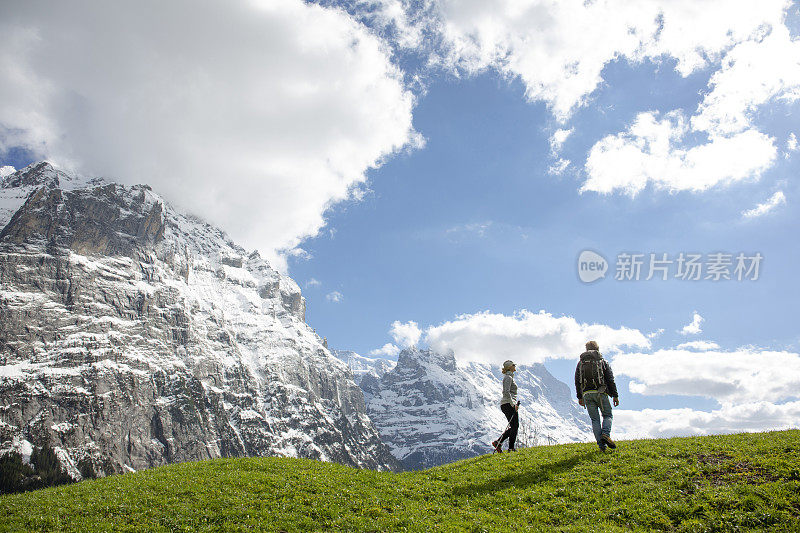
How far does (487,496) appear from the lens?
18.8 m

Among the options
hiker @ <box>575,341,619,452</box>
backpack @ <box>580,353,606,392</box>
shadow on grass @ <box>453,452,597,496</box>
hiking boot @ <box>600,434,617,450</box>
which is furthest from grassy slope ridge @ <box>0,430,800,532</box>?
backpack @ <box>580,353,606,392</box>

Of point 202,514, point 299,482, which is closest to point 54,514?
point 202,514

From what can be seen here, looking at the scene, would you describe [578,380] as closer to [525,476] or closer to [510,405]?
[510,405]

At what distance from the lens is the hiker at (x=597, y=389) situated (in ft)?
72.6

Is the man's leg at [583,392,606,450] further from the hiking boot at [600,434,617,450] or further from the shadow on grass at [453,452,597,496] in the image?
the shadow on grass at [453,452,597,496]

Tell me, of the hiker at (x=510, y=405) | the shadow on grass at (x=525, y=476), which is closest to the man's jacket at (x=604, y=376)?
the shadow on grass at (x=525, y=476)

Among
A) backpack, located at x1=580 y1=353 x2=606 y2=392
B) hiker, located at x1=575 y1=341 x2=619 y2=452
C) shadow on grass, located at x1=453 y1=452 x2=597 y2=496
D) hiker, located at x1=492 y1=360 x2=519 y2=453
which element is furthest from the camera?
hiker, located at x1=492 y1=360 x2=519 y2=453

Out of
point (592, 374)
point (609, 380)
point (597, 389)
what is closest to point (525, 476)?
point (597, 389)

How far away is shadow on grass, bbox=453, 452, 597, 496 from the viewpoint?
64.3 feet

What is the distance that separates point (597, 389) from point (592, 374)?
767 mm

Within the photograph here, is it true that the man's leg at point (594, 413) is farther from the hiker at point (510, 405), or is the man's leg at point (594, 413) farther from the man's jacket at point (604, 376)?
the hiker at point (510, 405)

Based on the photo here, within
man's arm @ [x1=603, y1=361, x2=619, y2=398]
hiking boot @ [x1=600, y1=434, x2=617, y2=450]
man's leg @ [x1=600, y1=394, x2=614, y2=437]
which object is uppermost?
man's arm @ [x1=603, y1=361, x2=619, y2=398]

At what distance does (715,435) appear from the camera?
22922mm

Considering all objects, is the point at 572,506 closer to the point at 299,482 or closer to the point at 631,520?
the point at 631,520
